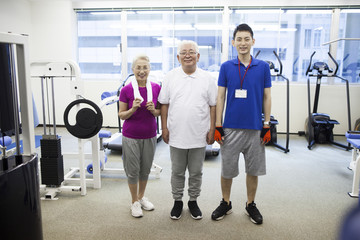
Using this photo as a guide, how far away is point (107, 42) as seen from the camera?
638 cm

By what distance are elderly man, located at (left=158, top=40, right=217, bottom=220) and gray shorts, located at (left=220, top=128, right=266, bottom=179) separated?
0.48 feet

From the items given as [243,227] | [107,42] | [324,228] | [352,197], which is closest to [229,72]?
[243,227]

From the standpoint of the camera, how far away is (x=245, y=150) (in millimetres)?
2334

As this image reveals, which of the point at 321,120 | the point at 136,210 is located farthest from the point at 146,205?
the point at 321,120

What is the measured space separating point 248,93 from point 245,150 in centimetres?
46

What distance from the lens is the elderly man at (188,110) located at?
2242 millimetres

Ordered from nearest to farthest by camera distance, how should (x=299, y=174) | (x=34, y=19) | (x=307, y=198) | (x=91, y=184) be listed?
(x=307, y=198) < (x=91, y=184) < (x=299, y=174) < (x=34, y=19)

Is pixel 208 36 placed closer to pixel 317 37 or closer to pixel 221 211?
pixel 317 37

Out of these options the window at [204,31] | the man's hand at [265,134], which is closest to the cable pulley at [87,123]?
the man's hand at [265,134]

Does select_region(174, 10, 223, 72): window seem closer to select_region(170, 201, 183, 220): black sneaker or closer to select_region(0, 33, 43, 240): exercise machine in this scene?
select_region(170, 201, 183, 220): black sneaker

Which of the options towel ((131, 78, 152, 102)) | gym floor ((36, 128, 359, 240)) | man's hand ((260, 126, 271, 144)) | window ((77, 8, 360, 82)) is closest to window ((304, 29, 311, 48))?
window ((77, 8, 360, 82))

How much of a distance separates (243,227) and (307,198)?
38.2 inches

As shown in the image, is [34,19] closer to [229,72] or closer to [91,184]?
[91,184]

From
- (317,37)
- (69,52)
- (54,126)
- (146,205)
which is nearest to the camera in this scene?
(146,205)
